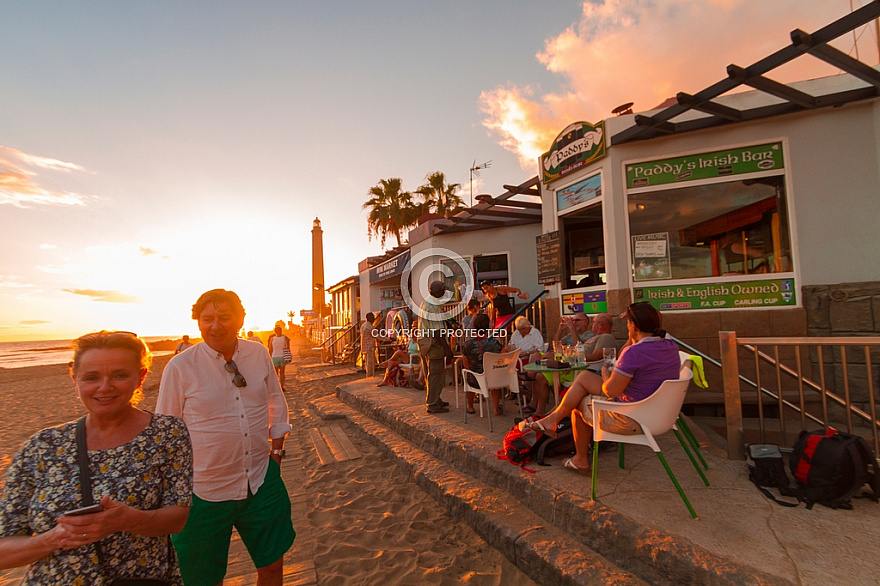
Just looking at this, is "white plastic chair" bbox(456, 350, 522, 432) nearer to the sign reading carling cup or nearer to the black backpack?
the black backpack

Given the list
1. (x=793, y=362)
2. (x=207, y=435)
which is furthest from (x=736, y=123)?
(x=207, y=435)

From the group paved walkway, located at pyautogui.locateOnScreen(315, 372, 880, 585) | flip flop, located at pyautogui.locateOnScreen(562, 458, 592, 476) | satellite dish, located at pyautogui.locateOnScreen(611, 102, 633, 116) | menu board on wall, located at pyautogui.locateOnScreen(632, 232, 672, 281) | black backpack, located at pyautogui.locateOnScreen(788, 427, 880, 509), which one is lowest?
paved walkway, located at pyautogui.locateOnScreen(315, 372, 880, 585)

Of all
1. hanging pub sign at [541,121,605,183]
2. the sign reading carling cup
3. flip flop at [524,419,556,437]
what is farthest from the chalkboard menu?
flip flop at [524,419,556,437]

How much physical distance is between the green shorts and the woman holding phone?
444 millimetres

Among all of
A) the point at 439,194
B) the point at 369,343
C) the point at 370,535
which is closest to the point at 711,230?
the point at 370,535

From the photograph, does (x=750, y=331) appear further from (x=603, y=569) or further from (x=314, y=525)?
(x=314, y=525)

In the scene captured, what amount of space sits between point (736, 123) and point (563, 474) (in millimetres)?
5925

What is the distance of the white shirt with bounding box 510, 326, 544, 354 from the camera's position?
6346 mm

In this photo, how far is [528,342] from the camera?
6465 millimetres

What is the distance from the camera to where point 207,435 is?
205cm

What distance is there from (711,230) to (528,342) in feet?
11.3

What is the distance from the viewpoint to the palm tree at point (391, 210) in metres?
25.7

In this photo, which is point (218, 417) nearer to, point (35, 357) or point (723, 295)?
point (723, 295)

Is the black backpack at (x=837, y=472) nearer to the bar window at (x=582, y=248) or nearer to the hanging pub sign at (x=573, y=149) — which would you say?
the bar window at (x=582, y=248)
